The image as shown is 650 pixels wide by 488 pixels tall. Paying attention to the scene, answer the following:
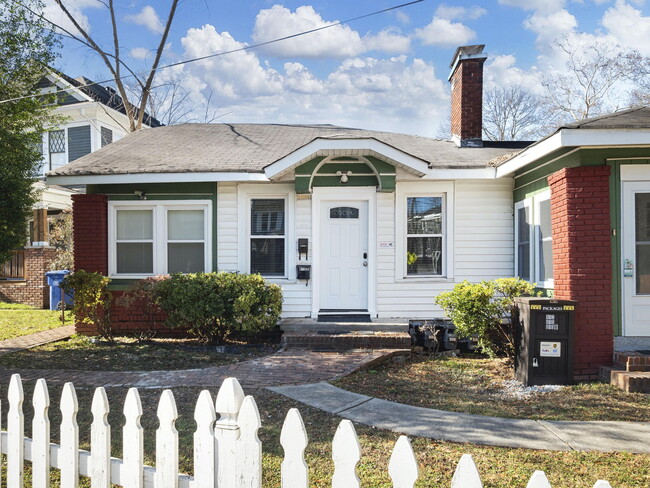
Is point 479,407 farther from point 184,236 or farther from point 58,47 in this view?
point 58,47

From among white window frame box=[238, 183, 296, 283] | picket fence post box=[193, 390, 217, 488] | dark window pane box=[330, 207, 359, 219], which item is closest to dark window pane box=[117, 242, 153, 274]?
white window frame box=[238, 183, 296, 283]

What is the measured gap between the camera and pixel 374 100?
32.5 m

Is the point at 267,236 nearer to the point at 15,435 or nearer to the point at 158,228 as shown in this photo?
the point at 158,228

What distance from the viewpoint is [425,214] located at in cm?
1001

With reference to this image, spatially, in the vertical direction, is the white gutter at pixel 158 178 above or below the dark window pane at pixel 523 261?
above

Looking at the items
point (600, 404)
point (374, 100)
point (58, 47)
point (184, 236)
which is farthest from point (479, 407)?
point (374, 100)

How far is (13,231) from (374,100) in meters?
27.2

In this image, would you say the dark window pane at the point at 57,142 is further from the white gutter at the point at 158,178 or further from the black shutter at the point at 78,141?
the white gutter at the point at 158,178

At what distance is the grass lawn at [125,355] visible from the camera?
753 centimetres

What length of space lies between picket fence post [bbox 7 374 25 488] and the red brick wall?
10719mm

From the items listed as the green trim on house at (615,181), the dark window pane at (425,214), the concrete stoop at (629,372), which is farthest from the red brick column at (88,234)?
the concrete stoop at (629,372)

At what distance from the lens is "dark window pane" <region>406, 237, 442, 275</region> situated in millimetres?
9969

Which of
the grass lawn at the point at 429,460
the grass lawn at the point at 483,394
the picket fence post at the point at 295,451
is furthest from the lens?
the grass lawn at the point at 483,394

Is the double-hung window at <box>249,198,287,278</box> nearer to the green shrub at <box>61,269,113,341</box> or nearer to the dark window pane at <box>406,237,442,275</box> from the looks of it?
the dark window pane at <box>406,237,442,275</box>
